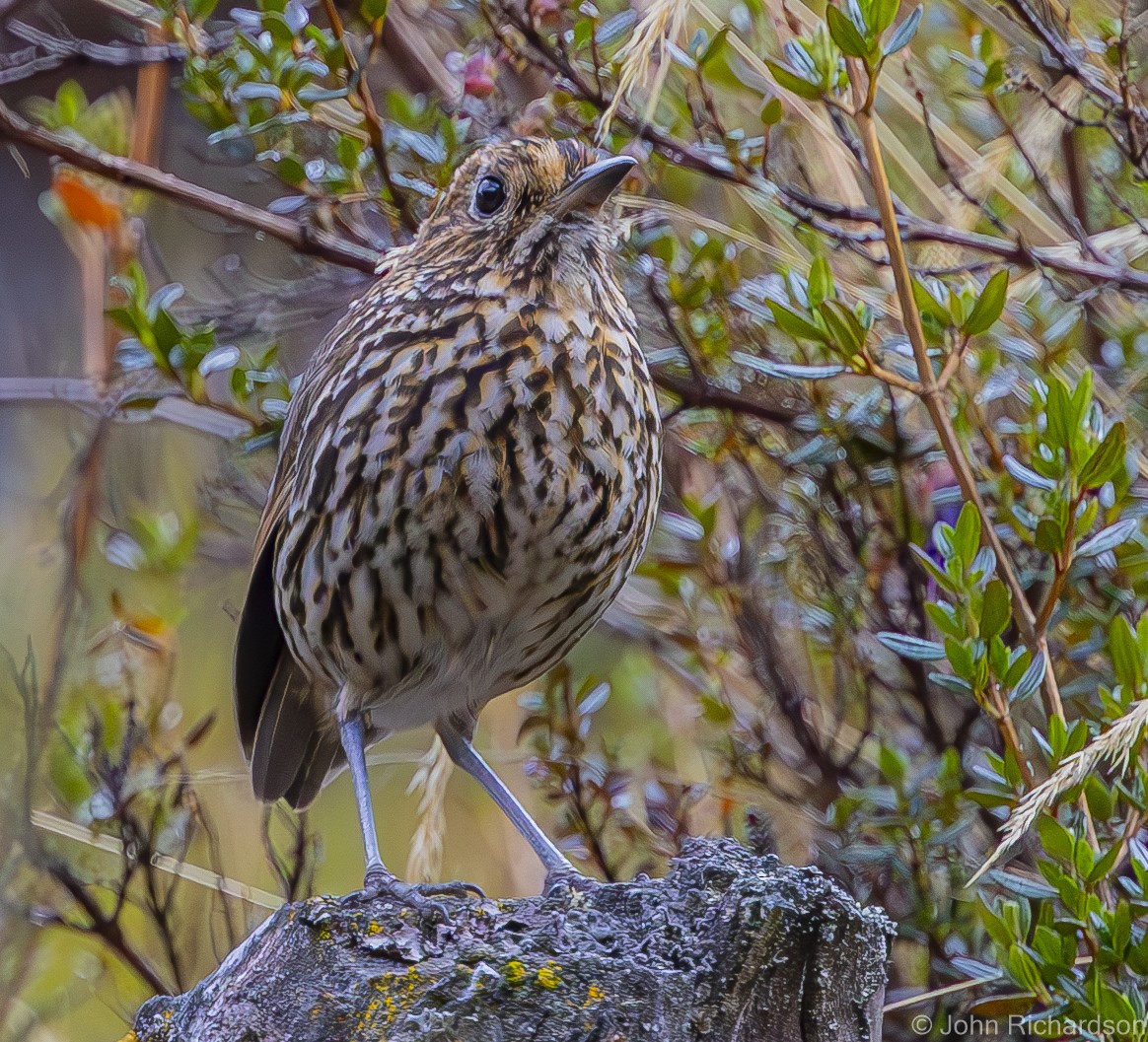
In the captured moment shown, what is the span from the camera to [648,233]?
13.1 ft

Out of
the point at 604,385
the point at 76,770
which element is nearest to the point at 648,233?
the point at 604,385

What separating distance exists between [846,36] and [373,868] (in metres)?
1.76

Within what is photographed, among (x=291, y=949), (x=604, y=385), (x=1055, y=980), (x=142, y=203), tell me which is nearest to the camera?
(x=291, y=949)

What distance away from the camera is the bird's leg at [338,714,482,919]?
8.05ft

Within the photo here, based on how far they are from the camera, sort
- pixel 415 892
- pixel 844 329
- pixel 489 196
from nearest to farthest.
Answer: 1. pixel 415 892
2. pixel 844 329
3. pixel 489 196

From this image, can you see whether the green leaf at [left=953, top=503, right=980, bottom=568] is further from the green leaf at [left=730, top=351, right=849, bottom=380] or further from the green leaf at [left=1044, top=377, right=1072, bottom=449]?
the green leaf at [left=730, top=351, right=849, bottom=380]

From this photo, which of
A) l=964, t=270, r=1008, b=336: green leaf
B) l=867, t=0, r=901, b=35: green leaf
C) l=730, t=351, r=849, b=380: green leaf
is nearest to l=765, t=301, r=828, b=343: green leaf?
l=730, t=351, r=849, b=380: green leaf

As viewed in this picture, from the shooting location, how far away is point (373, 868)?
2.93m

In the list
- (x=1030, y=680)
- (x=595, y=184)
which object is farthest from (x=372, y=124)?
(x=1030, y=680)

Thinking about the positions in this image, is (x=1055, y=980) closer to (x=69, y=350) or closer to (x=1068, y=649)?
(x=1068, y=649)

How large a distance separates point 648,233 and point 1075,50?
112 cm

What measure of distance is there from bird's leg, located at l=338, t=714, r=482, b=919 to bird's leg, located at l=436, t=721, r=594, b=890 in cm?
23

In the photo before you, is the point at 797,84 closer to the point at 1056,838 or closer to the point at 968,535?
the point at 968,535

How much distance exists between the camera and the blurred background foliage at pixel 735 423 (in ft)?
10.6
